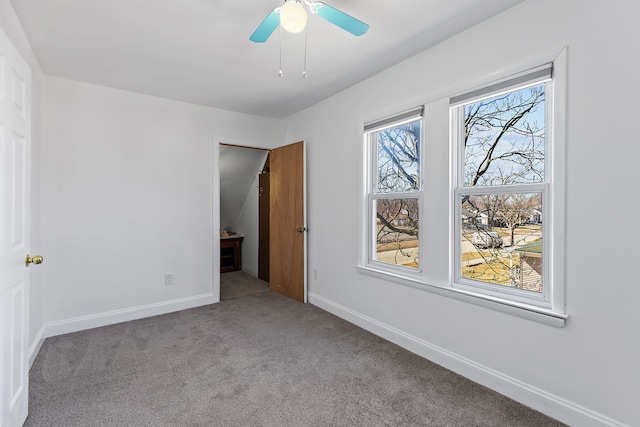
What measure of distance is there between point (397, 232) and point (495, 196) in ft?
3.11

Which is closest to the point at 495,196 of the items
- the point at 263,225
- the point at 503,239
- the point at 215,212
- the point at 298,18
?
the point at 503,239

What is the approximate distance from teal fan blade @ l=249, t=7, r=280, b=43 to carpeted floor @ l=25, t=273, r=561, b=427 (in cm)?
223

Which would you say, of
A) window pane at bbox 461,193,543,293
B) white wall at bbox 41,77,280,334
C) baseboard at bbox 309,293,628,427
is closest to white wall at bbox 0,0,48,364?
Result: white wall at bbox 41,77,280,334

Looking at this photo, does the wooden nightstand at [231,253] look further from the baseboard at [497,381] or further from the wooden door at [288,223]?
the baseboard at [497,381]

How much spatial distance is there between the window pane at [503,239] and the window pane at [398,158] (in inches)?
22.7

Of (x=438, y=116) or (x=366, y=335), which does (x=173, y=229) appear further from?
(x=438, y=116)

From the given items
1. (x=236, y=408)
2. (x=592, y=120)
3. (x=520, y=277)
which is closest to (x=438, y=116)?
(x=592, y=120)

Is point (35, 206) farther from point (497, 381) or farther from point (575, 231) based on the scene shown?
point (575, 231)

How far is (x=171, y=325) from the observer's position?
314cm

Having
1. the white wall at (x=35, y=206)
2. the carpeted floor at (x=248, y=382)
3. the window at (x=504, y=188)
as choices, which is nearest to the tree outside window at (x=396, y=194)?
the window at (x=504, y=188)

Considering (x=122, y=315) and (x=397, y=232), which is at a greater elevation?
(x=397, y=232)

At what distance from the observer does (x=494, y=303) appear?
2.02 m

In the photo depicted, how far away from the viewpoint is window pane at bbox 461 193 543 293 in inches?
76.9

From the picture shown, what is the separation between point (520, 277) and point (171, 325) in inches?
123
